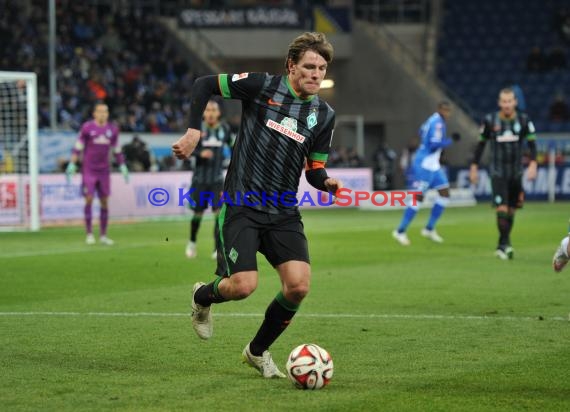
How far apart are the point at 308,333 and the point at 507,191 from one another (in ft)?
25.7

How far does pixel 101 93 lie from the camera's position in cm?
3244

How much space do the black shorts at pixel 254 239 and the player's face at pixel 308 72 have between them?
2.79ft

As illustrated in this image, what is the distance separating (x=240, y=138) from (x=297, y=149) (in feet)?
1.28

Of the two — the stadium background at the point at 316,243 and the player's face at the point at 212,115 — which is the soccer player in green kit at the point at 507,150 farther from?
the player's face at the point at 212,115

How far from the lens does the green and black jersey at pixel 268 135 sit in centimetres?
713

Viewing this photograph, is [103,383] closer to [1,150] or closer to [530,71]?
[1,150]

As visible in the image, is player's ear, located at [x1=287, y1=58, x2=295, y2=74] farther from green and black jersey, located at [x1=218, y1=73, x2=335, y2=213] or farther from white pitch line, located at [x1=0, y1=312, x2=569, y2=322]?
white pitch line, located at [x1=0, y1=312, x2=569, y2=322]

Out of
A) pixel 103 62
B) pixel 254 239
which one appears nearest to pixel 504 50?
pixel 103 62

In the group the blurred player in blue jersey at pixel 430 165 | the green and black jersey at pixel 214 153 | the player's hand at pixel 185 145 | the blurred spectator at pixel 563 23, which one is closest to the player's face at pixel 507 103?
the blurred player in blue jersey at pixel 430 165

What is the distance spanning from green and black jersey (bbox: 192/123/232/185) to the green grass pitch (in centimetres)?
127

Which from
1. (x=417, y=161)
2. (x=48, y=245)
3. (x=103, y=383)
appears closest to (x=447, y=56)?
(x=417, y=161)

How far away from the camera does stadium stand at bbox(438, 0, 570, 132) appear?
40781 millimetres

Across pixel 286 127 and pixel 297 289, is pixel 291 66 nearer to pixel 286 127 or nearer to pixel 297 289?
pixel 286 127

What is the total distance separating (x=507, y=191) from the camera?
1630 cm
